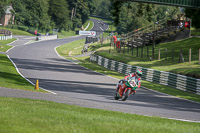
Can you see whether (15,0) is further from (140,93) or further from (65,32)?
(140,93)

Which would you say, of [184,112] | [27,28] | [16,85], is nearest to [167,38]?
[16,85]

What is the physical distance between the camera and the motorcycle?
19.9m

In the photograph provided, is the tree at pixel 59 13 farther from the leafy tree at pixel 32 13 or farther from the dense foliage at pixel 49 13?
the leafy tree at pixel 32 13

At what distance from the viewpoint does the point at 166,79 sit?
1267 inches

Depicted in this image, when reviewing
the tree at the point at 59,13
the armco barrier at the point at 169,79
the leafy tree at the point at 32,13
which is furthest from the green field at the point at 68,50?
the tree at the point at 59,13

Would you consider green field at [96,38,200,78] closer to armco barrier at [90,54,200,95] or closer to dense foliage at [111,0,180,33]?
armco barrier at [90,54,200,95]

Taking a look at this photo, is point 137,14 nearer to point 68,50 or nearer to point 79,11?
point 68,50

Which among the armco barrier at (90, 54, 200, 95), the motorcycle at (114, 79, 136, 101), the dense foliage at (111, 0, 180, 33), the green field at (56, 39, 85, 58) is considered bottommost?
the green field at (56, 39, 85, 58)

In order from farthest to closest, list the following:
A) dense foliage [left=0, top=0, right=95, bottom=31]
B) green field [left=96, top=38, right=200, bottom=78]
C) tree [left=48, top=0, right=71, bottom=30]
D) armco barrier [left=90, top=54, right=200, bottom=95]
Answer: tree [left=48, top=0, right=71, bottom=30] → dense foliage [left=0, top=0, right=95, bottom=31] → green field [left=96, top=38, right=200, bottom=78] → armco barrier [left=90, top=54, right=200, bottom=95]

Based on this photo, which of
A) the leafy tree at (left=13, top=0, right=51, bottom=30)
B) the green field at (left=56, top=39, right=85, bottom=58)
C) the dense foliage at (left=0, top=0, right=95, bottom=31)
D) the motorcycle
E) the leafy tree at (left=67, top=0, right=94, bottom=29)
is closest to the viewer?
the motorcycle

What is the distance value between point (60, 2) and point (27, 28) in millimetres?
23902

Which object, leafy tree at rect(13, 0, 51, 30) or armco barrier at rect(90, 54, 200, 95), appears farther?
leafy tree at rect(13, 0, 51, 30)

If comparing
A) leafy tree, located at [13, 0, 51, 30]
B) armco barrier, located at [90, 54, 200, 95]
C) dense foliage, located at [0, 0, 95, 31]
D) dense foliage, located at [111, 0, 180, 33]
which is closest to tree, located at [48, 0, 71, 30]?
dense foliage, located at [0, 0, 95, 31]

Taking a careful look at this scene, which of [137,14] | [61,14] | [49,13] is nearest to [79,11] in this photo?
[49,13]
